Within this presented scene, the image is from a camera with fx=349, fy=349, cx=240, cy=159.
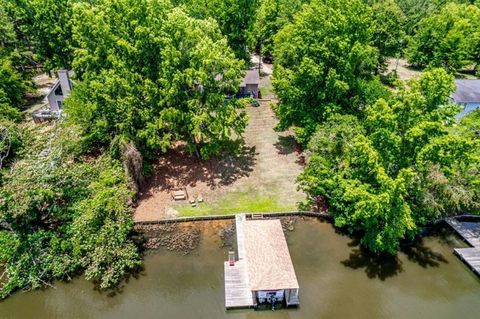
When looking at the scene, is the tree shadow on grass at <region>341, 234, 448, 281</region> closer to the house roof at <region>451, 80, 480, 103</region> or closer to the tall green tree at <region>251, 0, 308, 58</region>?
the house roof at <region>451, 80, 480, 103</region>

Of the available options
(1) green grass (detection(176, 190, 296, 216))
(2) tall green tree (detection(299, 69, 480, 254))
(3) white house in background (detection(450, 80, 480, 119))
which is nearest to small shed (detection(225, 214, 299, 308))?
(1) green grass (detection(176, 190, 296, 216))

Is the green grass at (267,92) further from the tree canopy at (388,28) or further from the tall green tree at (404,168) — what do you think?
the tall green tree at (404,168)

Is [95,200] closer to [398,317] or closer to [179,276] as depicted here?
[179,276]

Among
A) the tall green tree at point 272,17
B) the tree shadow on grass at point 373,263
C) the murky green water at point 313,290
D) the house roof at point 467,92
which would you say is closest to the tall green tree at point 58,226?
the murky green water at point 313,290

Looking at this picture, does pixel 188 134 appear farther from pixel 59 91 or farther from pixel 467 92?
pixel 467 92

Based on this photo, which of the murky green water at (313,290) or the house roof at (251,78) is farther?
the house roof at (251,78)

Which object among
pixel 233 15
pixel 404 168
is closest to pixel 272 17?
pixel 233 15
